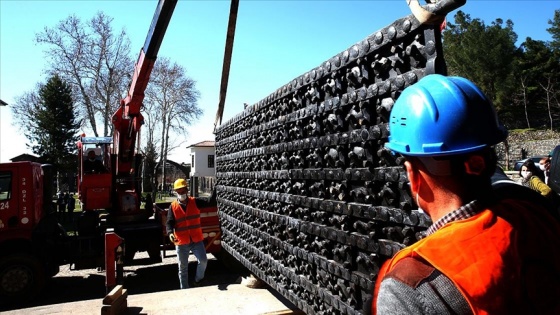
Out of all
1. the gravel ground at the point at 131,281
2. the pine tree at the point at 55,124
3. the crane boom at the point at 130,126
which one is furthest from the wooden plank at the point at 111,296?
the pine tree at the point at 55,124

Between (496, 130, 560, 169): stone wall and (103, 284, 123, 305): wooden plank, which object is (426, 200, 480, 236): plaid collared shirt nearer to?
(103, 284, 123, 305): wooden plank

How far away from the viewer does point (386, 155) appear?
209 cm

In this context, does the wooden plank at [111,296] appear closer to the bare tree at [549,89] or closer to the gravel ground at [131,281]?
the gravel ground at [131,281]

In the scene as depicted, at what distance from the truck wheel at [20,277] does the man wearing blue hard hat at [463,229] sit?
32.1 ft

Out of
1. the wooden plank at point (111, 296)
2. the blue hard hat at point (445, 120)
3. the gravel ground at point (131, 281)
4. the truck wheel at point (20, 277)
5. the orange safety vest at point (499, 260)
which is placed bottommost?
the gravel ground at point (131, 281)

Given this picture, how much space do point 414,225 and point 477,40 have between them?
46339 mm

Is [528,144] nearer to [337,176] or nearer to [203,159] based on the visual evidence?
[203,159]

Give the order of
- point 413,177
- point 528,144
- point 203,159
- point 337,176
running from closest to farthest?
1. point 413,177
2. point 337,176
3. point 528,144
4. point 203,159

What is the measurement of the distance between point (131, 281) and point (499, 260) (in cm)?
1081

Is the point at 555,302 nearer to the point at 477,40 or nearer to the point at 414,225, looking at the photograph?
the point at 414,225

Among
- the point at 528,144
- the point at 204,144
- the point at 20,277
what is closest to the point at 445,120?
the point at 20,277

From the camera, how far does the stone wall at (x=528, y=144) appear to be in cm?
3612

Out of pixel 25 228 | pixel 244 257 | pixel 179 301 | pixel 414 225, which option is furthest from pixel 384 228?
pixel 25 228

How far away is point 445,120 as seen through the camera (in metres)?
1.22
